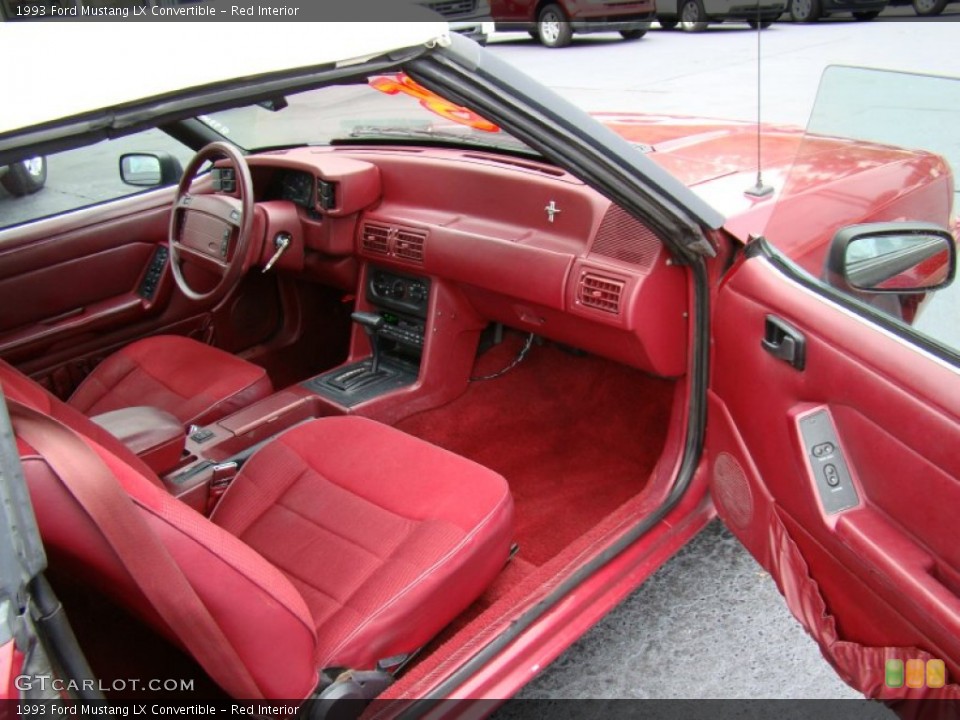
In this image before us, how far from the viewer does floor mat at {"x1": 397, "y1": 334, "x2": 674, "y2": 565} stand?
259 centimetres

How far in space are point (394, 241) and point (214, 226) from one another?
0.60 m

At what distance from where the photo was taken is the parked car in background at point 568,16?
1202 centimetres

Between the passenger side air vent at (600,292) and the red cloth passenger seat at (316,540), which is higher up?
the passenger side air vent at (600,292)

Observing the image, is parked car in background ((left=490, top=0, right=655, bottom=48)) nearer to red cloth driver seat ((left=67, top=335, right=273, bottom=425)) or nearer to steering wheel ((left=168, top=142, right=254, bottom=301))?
steering wheel ((left=168, top=142, right=254, bottom=301))

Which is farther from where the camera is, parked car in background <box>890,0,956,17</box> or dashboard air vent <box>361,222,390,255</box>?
parked car in background <box>890,0,956,17</box>

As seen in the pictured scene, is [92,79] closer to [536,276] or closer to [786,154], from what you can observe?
[536,276]

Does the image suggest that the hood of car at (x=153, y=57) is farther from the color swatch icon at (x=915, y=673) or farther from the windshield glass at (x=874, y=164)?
the color swatch icon at (x=915, y=673)

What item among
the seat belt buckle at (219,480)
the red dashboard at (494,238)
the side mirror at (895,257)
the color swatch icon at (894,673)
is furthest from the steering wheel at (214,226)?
the color swatch icon at (894,673)

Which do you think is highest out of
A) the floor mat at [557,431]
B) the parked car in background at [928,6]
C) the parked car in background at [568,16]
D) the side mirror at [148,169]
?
the parked car in background at [928,6]

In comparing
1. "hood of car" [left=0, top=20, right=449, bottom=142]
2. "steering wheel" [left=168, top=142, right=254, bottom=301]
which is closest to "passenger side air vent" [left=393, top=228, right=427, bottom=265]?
"steering wheel" [left=168, top=142, right=254, bottom=301]

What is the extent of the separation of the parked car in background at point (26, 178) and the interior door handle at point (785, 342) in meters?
2.67

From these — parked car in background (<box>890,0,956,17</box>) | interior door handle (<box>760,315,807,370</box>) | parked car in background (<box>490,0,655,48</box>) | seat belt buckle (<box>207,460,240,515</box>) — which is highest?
parked car in background (<box>890,0,956,17</box>)

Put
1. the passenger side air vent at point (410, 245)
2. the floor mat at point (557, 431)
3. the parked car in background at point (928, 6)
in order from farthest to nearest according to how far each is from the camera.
→ the parked car in background at point (928, 6)
the passenger side air vent at point (410, 245)
the floor mat at point (557, 431)

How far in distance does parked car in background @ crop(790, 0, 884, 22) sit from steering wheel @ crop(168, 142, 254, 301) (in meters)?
11.0
